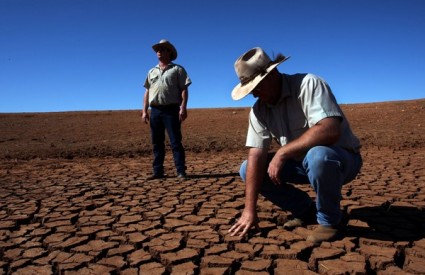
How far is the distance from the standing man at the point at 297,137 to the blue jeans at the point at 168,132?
6.53 feet

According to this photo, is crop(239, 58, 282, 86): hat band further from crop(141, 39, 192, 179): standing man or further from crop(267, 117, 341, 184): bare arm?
crop(141, 39, 192, 179): standing man

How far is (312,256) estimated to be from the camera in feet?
7.14

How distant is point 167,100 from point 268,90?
7.50 ft

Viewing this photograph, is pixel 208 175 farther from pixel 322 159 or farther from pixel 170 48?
pixel 322 159

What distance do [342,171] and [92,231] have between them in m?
1.69

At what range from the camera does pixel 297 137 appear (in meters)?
2.40

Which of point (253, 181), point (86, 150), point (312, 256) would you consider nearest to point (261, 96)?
point (253, 181)

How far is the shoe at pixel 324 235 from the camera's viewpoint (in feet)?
7.67

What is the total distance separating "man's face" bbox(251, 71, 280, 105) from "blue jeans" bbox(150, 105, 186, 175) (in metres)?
2.19

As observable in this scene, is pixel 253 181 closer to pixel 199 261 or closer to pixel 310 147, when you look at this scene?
pixel 310 147

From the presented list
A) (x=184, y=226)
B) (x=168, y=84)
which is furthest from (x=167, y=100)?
(x=184, y=226)

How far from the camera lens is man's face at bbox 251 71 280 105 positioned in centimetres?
225

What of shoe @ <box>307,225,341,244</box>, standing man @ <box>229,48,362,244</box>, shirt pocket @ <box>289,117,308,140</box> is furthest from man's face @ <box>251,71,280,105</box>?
shoe @ <box>307,225,341,244</box>

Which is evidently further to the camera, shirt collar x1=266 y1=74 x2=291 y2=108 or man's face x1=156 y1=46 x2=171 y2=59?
man's face x1=156 y1=46 x2=171 y2=59
